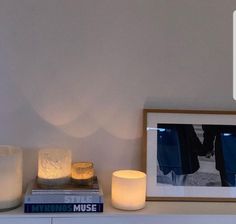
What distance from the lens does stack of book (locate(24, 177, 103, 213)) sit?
101 centimetres

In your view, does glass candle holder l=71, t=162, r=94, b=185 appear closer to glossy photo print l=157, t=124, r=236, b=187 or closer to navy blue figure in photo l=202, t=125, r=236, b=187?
glossy photo print l=157, t=124, r=236, b=187

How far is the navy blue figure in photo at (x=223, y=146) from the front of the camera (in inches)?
46.4

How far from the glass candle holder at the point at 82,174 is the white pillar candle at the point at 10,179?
0.59ft

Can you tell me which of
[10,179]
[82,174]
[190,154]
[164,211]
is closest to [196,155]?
[190,154]

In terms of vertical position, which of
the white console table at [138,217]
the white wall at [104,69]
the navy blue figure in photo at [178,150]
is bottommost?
the white console table at [138,217]

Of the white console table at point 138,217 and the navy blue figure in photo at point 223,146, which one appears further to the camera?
the navy blue figure in photo at point 223,146

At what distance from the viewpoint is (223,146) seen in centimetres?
119

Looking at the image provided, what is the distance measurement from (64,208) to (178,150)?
1.48ft

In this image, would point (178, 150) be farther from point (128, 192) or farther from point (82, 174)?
point (82, 174)

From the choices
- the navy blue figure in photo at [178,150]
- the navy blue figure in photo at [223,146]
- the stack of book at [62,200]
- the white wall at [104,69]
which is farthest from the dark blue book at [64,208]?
the navy blue figure in photo at [223,146]

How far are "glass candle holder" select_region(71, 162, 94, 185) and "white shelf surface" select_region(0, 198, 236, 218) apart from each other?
0.11 meters

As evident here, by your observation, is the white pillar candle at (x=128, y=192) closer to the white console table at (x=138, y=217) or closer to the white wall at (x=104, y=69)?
the white console table at (x=138, y=217)

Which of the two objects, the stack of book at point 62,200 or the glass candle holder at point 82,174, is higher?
the glass candle holder at point 82,174

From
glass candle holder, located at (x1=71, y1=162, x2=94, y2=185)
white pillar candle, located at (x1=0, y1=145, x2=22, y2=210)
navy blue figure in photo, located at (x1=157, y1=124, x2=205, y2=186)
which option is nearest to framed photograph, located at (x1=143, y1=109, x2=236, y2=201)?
navy blue figure in photo, located at (x1=157, y1=124, x2=205, y2=186)
